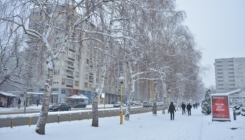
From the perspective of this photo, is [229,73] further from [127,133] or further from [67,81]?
[127,133]

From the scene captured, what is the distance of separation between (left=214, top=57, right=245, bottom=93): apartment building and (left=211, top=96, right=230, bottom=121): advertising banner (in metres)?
111

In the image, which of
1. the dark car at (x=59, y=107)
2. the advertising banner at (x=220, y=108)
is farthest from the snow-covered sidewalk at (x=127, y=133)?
the dark car at (x=59, y=107)

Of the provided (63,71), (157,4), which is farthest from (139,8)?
(63,71)

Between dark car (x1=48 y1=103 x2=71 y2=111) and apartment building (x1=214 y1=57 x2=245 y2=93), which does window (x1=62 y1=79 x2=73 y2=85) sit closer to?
dark car (x1=48 y1=103 x2=71 y2=111)

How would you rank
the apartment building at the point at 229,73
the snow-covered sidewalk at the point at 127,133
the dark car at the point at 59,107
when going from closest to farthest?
the snow-covered sidewalk at the point at 127,133, the dark car at the point at 59,107, the apartment building at the point at 229,73

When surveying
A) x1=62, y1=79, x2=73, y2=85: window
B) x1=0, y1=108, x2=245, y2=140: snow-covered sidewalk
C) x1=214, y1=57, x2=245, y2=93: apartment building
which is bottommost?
x1=0, y1=108, x2=245, y2=140: snow-covered sidewalk

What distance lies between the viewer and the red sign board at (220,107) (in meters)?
18.1

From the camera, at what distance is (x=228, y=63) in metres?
128

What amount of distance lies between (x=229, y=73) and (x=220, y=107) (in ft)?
400

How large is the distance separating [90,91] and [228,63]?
94803 millimetres

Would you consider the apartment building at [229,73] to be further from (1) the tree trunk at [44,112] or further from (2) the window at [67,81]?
(1) the tree trunk at [44,112]

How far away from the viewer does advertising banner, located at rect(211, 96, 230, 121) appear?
712 inches

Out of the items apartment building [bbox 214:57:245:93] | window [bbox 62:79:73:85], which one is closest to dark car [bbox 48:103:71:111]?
window [bbox 62:79:73:85]

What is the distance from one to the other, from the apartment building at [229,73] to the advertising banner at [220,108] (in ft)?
363
